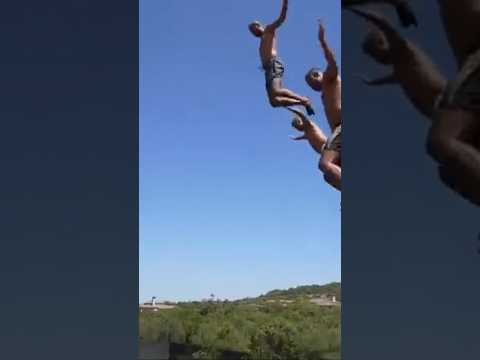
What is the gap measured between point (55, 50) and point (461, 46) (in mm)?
1005

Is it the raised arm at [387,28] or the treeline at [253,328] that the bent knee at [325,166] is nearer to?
the raised arm at [387,28]

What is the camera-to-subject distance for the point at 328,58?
7.89ft

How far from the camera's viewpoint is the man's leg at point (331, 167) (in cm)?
236

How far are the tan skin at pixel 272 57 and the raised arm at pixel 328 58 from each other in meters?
0.35

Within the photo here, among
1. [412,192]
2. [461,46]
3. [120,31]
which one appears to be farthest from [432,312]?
[120,31]

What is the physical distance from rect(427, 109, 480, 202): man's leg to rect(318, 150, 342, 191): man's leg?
1052 mm

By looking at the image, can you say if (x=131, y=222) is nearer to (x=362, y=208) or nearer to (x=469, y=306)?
(x=362, y=208)

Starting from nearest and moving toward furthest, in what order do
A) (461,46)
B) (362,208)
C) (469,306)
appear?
1. (461,46)
2. (469,306)
3. (362,208)

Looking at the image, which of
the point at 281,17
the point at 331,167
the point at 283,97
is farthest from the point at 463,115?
the point at 283,97

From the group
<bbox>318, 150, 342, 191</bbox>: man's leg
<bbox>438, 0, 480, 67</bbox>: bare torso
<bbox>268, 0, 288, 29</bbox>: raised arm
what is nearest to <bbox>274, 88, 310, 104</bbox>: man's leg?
<bbox>268, 0, 288, 29</bbox>: raised arm

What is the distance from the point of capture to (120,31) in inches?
65.7

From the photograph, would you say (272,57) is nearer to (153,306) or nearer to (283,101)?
(283,101)

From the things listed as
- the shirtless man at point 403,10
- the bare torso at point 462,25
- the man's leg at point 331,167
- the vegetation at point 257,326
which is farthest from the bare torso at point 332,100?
the vegetation at point 257,326

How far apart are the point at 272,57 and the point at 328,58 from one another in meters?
0.43
